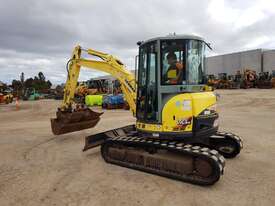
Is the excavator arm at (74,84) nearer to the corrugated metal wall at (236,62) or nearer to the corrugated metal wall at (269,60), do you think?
the corrugated metal wall at (269,60)

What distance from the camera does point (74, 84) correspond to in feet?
29.1

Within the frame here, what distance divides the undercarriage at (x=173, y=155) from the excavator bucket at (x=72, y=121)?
1589 millimetres

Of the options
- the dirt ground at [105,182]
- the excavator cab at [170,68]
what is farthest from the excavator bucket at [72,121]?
the excavator cab at [170,68]

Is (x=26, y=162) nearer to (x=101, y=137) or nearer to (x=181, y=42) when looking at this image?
(x=101, y=137)

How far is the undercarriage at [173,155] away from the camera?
5.11m

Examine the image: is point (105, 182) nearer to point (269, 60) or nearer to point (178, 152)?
point (178, 152)

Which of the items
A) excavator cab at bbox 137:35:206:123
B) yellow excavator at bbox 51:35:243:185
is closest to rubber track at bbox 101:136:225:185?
yellow excavator at bbox 51:35:243:185

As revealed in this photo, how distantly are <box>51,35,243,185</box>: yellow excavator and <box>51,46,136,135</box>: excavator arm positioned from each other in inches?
51.9

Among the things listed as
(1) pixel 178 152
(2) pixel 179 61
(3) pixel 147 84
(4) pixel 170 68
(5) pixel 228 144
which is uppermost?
(2) pixel 179 61

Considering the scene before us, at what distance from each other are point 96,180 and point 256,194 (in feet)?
9.39

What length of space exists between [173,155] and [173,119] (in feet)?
2.40

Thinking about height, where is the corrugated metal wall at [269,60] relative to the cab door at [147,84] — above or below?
above

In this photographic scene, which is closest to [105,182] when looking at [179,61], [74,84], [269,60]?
[179,61]

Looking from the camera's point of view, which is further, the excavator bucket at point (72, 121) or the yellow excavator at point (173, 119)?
the excavator bucket at point (72, 121)
